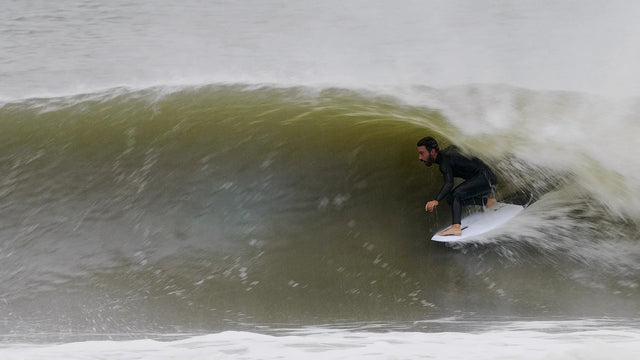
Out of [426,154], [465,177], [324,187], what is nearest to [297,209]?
[324,187]

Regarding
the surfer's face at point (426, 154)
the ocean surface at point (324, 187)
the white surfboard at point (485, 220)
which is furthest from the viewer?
the white surfboard at point (485, 220)

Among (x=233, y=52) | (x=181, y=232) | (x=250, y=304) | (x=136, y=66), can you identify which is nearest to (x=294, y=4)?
(x=233, y=52)

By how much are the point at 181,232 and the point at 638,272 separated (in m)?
3.24

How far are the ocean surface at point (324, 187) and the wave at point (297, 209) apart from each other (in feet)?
0.05

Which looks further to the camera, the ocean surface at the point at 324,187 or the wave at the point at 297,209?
the wave at the point at 297,209

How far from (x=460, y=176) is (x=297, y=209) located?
1.29 metres

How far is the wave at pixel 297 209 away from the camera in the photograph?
5.09m

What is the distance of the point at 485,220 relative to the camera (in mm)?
5125

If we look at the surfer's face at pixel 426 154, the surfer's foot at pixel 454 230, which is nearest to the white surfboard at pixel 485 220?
the surfer's foot at pixel 454 230

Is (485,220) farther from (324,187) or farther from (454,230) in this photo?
(324,187)

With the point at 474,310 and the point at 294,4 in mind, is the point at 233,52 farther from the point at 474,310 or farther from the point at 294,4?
the point at 474,310

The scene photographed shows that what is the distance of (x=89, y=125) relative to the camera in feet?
20.9

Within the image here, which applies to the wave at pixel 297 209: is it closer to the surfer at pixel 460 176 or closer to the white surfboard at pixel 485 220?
the white surfboard at pixel 485 220

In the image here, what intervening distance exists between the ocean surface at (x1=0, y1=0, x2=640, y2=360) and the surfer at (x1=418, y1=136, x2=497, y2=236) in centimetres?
23
